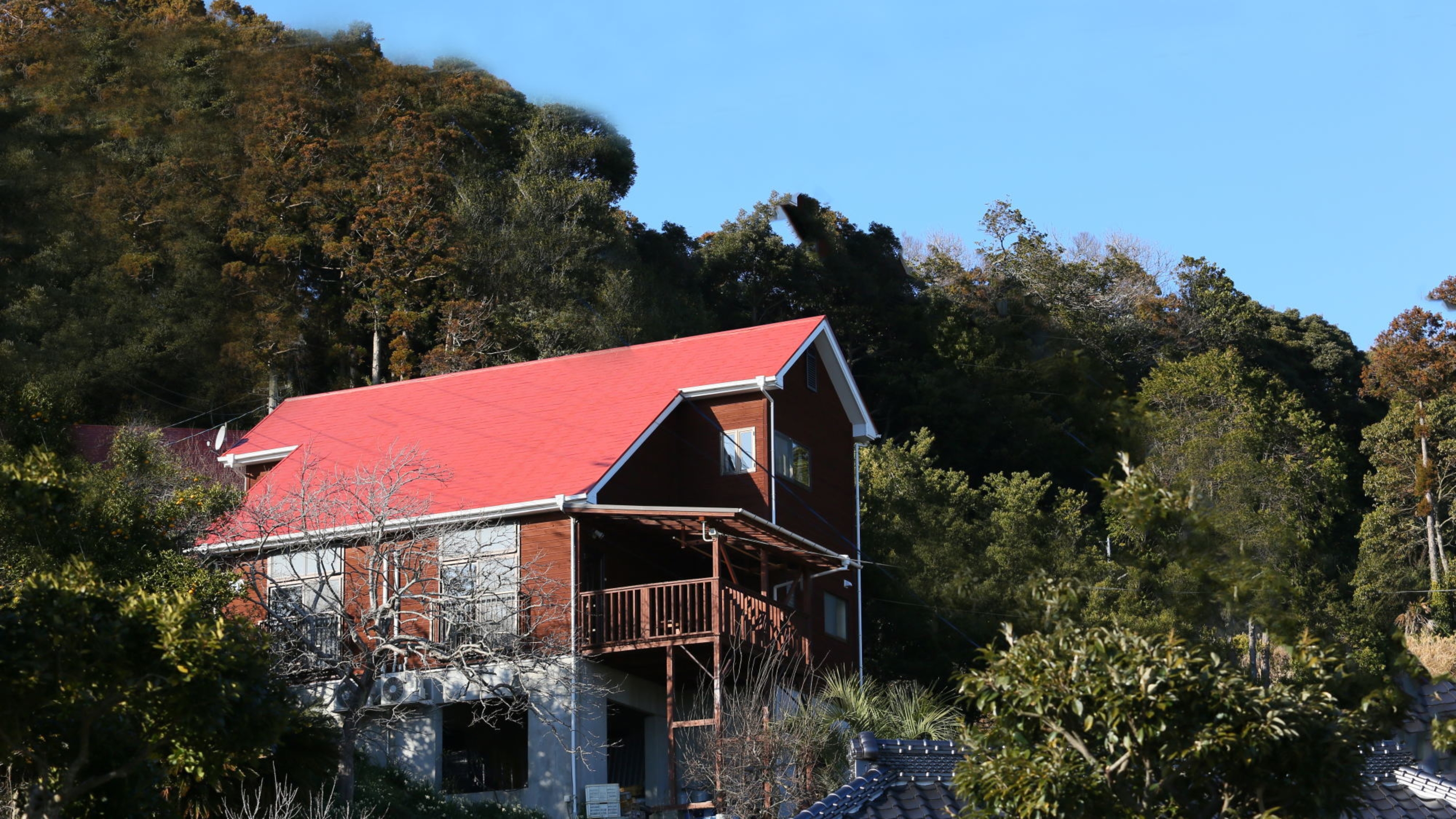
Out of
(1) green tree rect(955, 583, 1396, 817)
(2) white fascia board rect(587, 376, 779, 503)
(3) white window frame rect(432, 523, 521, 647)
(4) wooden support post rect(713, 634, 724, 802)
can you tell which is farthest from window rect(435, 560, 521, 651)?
(1) green tree rect(955, 583, 1396, 817)

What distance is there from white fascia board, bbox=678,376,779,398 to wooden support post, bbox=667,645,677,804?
551cm

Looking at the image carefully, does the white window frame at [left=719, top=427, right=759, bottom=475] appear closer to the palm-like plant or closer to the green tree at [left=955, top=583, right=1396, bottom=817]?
the palm-like plant

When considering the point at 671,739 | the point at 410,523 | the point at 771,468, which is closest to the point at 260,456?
the point at 410,523

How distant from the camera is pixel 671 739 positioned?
83.0 ft

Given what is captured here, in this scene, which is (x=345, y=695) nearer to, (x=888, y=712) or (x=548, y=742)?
(x=548, y=742)

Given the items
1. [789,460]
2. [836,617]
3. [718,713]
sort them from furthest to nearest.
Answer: [836,617]
[789,460]
[718,713]

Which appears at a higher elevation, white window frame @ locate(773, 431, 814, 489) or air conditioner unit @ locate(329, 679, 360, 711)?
white window frame @ locate(773, 431, 814, 489)

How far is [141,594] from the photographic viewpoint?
13.8m

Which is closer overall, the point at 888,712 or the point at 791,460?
the point at 888,712

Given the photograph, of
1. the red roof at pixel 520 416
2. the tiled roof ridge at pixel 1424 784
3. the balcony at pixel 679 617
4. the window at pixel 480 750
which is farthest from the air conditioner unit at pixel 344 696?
the tiled roof ridge at pixel 1424 784

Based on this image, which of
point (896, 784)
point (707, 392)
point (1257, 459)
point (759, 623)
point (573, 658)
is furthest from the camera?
point (1257, 459)

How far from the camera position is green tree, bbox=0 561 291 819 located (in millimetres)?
13047

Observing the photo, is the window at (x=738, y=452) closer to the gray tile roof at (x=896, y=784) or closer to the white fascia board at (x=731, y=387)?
the white fascia board at (x=731, y=387)

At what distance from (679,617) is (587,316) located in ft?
63.9
